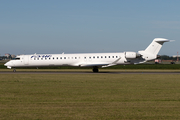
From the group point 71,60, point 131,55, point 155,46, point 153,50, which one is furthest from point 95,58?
point 155,46

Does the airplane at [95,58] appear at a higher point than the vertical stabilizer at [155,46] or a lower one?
lower

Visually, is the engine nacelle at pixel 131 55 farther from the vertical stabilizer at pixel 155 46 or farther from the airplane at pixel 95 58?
the vertical stabilizer at pixel 155 46

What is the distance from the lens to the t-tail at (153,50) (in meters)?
36.4

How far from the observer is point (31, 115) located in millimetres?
8742

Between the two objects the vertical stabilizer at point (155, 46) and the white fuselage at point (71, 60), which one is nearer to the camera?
the white fuselage at point (71, 60)

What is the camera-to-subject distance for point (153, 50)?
36719 mm

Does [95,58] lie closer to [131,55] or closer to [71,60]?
[71,60]

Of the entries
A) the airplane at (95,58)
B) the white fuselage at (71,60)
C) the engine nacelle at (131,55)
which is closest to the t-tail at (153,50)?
the airplane at (95,58)

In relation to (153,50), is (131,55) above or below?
below

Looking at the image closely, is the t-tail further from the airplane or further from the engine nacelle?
the engine nacelle

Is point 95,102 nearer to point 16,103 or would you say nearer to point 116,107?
point 116,107

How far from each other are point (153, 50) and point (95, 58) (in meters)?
8.87

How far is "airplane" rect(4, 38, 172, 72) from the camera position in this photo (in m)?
35.8

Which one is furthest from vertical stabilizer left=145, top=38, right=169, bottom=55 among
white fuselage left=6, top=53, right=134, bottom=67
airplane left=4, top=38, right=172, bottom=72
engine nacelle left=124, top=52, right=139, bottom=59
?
white fuselage left=6, top=53, right=134, bottom=67
